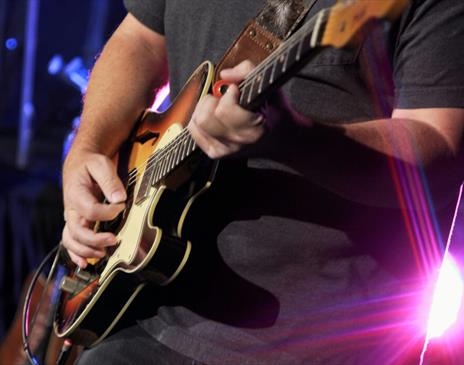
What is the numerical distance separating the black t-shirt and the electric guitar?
0.05 meters

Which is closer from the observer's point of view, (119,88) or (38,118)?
(119,88)

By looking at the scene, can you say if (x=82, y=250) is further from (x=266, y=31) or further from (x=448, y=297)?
(x=448, y=297)

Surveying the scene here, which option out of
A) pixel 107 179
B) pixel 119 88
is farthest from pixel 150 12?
pixel 107 179

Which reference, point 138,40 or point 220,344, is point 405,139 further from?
point 138,40

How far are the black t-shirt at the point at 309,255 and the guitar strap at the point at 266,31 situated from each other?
44 millimetres

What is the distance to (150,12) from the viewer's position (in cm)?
206

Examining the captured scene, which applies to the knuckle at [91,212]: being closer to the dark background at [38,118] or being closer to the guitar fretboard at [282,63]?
the guitar fretboard at [282,63]

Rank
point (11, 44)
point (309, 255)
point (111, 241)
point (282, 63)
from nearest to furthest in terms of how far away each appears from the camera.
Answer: point (282, 63) → point (309, 255) → point (111, 241) → point (11, 44)

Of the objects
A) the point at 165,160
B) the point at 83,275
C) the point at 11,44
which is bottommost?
the point at 11,44

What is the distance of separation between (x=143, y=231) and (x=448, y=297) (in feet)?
3.08

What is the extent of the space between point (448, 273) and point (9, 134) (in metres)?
4.35

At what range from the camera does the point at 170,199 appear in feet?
5.16

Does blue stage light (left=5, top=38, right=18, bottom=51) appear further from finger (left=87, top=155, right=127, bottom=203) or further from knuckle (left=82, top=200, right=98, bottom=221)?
knuckle (left=82, top=200, right=98, bottom=221)

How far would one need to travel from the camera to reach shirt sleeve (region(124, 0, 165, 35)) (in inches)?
80.4
